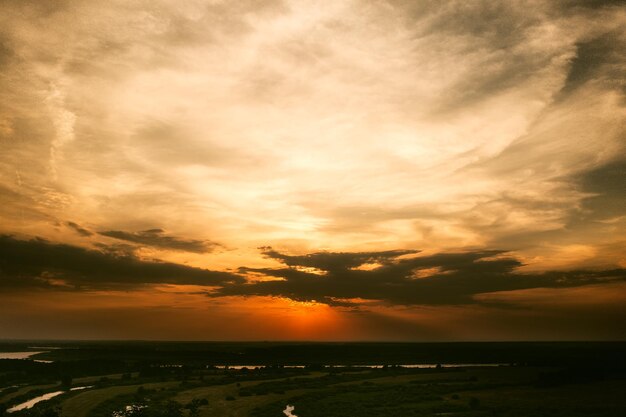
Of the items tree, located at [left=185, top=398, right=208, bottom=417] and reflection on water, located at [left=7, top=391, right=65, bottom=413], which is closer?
tree, located at [left=185, top=398, right=208, bottom=417]

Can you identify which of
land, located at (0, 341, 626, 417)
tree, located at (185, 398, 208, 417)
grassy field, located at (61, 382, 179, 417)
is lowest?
land, located at (0, 341, 626, 417)

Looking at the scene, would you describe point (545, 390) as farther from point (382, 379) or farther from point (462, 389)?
point (382, 379)

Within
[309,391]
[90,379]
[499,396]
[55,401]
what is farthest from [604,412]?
[90,379]

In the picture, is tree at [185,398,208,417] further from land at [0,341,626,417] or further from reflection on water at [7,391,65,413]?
reflection on water at [7,391,65,413]

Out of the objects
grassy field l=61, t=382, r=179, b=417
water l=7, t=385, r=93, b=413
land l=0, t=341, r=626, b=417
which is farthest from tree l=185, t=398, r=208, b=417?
water l=7, t=385, r=93, b=413

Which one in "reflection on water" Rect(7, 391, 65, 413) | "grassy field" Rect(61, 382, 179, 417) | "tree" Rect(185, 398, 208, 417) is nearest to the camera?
"tree" Rect(185, 398, 208, 417)

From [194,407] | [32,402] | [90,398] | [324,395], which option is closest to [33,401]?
[32,402]

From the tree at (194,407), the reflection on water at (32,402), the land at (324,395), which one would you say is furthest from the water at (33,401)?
the tree at (194,407)

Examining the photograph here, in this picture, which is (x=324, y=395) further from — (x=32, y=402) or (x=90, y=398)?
(x=32, y=402)

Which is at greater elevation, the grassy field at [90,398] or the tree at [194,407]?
the tree at [194,407]

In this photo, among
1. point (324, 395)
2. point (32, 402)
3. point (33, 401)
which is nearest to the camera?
point (32, 402)

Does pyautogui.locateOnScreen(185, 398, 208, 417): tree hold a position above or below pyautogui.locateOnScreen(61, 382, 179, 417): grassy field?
above

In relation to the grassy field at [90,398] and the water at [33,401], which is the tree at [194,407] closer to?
the grassy field at [90,398]
